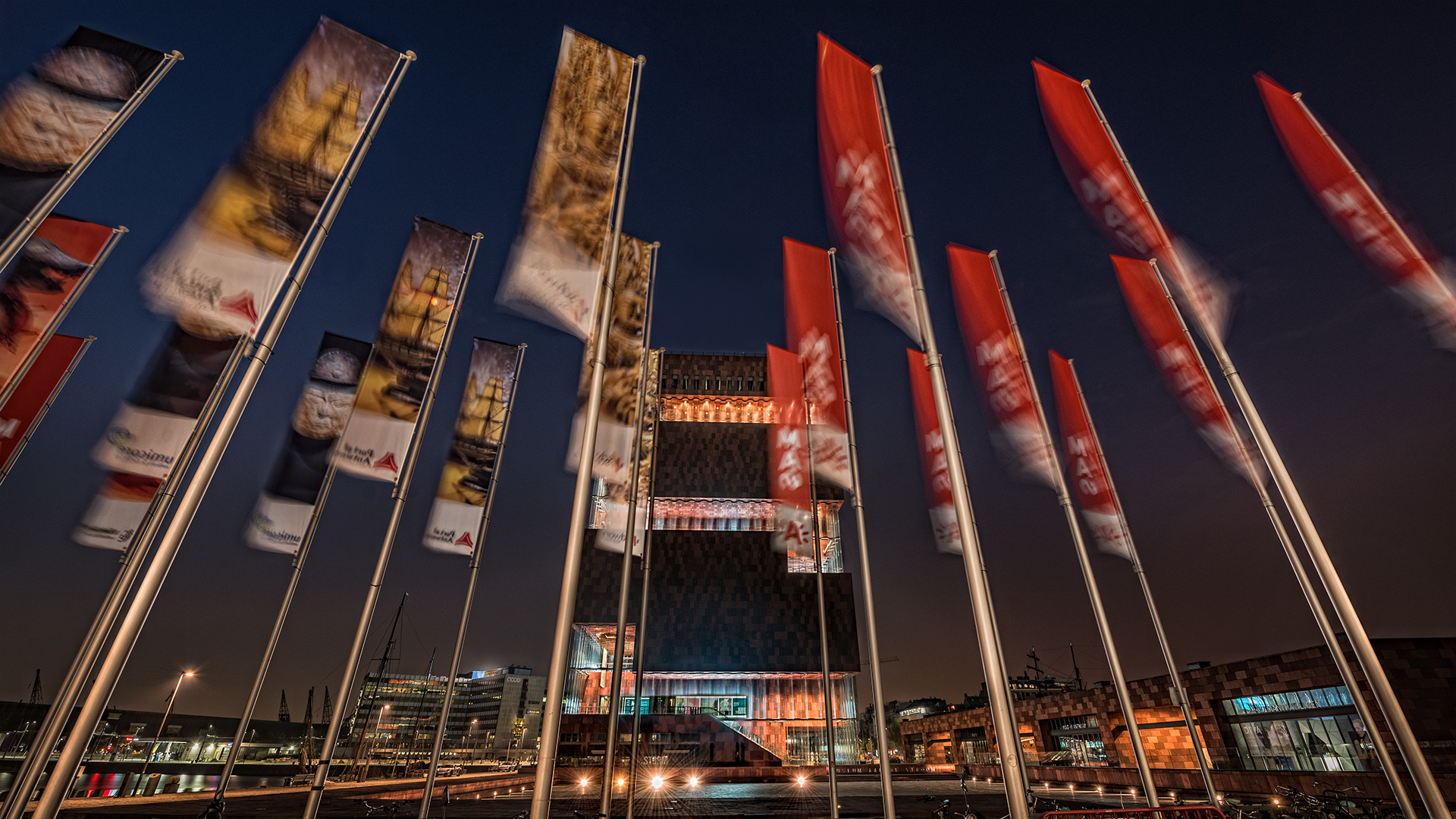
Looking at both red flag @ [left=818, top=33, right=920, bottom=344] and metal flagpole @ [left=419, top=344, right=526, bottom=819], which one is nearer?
red flag @ [left=818, top=33, right=920, bottom=344]

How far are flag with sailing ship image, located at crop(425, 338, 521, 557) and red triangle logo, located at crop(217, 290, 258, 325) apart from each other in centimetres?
846

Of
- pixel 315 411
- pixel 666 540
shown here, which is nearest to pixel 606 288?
pixel 315 411

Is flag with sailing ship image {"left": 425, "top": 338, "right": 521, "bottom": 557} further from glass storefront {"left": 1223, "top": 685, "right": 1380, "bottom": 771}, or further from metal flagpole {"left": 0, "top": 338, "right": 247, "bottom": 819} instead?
glass storefront {"left": 1223, "top": 685, "right": 1380, "bottom": 771}

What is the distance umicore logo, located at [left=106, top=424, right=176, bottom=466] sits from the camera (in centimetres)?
1224

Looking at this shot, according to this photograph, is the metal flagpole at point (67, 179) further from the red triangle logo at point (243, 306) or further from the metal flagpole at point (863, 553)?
the metal flagpole at point (863, 553)

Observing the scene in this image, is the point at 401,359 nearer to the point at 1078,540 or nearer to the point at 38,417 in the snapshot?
the point at 38,417

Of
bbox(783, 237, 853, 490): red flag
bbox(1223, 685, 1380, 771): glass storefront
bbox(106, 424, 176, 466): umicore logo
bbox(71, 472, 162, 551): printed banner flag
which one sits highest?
bbox(783, 237, 853, 490): red flag

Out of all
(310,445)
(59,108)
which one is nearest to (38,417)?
(310,445)

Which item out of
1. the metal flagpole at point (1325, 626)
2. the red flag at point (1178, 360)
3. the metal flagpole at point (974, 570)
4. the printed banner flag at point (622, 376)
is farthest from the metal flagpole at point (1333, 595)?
the printed banner flag at point (622, 376)

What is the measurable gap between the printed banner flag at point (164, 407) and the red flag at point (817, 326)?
40.4 ft

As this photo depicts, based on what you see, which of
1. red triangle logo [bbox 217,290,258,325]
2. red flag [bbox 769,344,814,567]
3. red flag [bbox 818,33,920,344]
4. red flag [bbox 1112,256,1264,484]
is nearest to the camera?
red triangle logo [bbox 217,290,258,325]

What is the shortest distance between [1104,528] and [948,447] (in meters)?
13.0

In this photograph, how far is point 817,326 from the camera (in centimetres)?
1579

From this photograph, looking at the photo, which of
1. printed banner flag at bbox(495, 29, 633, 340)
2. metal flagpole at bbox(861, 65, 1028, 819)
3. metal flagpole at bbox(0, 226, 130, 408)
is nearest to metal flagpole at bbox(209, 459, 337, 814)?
metal flagpole at bbox(0, 226, 130, 408)
